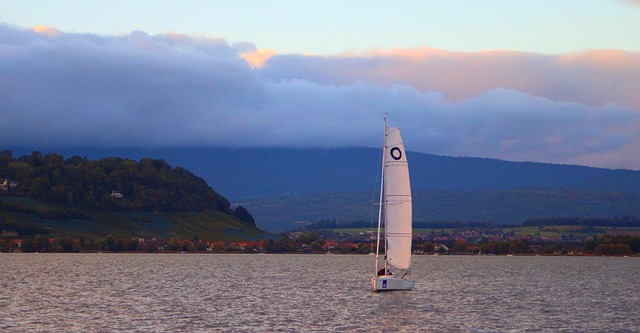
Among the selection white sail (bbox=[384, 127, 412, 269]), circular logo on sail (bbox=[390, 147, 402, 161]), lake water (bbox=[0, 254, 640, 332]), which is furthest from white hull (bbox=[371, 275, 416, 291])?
circular logo on sail (bbox=[390, 147, 402, 161])

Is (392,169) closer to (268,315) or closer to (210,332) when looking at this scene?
(268,315)

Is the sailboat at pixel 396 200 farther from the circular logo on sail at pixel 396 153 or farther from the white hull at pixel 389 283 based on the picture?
the white hull at pixel 389 283

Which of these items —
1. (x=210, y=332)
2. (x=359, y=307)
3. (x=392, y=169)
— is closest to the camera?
(x=210, y=332)

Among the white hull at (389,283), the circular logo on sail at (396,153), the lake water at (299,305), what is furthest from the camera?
the white hull at (389,283)

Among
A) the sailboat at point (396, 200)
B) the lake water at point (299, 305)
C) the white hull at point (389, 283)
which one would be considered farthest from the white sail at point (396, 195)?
the lake water at point (299, 305)

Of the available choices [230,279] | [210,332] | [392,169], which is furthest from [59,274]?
[210,332]

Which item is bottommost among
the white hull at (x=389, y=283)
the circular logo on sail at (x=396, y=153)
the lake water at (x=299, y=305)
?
the lake water at (x=299, y=305)

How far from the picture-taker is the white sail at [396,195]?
115875 millimetres

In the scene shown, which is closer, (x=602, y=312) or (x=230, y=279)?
(x=602, y=312)

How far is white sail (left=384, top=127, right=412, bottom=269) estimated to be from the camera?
116 meters

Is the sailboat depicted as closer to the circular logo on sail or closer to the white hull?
the circular logo on sail

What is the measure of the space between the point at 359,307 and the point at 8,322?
124ft

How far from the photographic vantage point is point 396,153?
115938mm

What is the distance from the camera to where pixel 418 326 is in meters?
90.4
